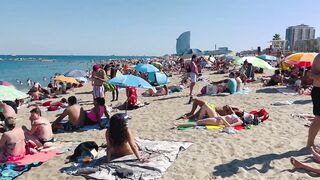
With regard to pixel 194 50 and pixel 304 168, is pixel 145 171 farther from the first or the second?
pixel 194 50

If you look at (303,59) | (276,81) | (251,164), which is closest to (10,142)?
(251,164)

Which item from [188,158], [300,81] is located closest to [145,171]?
[188,158]

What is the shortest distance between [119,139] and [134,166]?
0.47 metres

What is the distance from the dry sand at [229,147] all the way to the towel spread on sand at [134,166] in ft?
0.40

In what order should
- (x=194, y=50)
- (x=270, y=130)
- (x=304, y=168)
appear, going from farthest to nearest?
(x=194, y=50), (x=270, y=130), (x=304, y=168)

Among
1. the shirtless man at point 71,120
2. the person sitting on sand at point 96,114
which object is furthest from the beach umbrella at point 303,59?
the shirtless man at point 71,120

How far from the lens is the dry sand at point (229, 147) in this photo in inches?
187

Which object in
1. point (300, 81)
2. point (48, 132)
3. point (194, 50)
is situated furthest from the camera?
point (194, 50)

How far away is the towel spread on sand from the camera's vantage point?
4727mm

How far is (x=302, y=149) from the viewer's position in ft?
17.9

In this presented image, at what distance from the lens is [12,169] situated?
5.14 meters

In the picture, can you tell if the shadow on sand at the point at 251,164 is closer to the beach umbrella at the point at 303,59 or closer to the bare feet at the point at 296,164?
the bare feet at the point at 296,164

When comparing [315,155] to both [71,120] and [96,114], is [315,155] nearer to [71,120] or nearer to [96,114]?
[96,114]

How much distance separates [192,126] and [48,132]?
Answer: 2.87m
